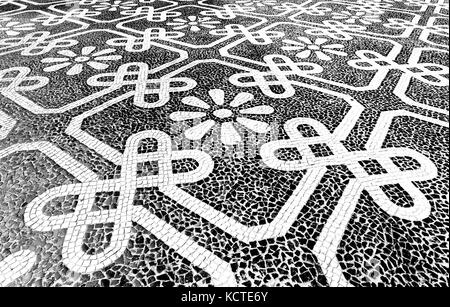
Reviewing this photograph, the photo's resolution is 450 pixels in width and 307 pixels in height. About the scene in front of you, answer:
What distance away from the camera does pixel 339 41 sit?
1.82 m

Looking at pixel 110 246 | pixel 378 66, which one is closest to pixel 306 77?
pixel 378 66

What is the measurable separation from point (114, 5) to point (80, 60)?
1259 millimetres

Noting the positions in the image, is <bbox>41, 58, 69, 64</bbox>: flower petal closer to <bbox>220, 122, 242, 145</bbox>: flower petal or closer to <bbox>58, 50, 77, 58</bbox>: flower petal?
<bbox>58, 50, 77, 58</bbox>: flower petal

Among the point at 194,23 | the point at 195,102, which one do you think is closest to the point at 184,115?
the point at 195,102

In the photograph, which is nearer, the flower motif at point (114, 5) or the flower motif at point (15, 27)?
the flower motif at point (15, 27)

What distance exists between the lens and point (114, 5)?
2615mm

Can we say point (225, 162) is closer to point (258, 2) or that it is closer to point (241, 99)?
point (241, 99)

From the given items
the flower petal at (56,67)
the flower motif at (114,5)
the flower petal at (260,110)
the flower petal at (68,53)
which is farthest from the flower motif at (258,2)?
the flower petal at (260,110)

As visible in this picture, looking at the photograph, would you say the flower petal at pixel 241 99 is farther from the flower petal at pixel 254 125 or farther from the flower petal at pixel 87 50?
the flower petal at pixel 87 50

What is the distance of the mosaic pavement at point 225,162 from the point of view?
0.69m

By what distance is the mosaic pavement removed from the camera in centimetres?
69

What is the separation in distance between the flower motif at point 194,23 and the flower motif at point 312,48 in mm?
581

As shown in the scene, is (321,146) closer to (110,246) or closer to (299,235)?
(299,235)

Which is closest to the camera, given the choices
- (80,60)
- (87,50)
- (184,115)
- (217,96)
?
(184,115)
